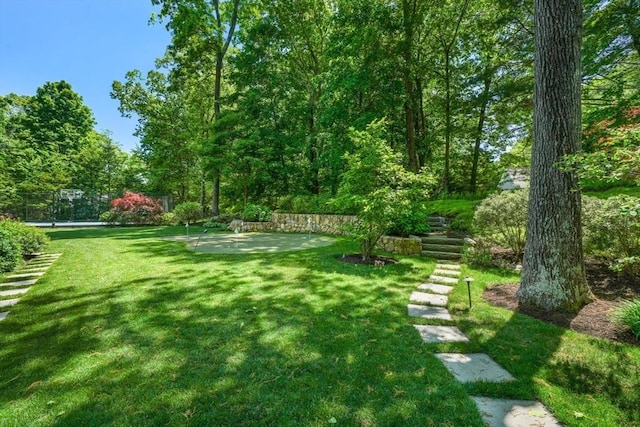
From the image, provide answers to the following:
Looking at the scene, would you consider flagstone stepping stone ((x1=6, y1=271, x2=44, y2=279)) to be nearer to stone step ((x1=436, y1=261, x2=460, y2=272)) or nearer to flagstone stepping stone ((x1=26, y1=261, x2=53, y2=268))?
flagstone stepping stone ((x1=26, y1=261, x2=53, y2=268))

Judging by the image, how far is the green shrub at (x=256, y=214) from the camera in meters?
12.0

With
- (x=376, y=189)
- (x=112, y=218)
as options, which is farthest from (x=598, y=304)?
(x=112, y=218)

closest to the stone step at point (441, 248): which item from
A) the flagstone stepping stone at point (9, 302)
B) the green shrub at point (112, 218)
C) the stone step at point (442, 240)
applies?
the stone step at point (442, 240)

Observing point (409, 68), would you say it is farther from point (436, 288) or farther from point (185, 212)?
point (185, 212)

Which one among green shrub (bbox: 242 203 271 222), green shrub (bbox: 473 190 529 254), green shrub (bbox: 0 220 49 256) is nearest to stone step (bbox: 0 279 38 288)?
green shrub (bbox: 0 220 49 256)

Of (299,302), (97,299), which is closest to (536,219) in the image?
(299,302)

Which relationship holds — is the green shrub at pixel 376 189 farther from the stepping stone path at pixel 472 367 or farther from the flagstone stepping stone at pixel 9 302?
the flagstone stepping stone at pixel 9 302

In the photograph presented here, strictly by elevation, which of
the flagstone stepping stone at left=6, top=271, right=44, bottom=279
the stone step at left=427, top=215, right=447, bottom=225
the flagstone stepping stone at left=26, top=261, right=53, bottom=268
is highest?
the stone step at left=427, top=215, right=447, bottom=225

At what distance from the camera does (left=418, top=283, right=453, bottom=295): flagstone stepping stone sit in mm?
4105

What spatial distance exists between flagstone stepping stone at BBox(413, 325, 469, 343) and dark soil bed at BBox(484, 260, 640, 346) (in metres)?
1.04

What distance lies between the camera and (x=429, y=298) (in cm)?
382

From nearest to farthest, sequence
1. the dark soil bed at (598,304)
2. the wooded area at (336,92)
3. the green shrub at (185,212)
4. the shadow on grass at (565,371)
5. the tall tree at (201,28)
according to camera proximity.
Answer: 1. the shadow on grass at (565,371)
2. the dark soil bed at (598,304)
3. the wooded area at (336,92)
4. the tall tree at (201,28)
5. the green shrub at (185,212)

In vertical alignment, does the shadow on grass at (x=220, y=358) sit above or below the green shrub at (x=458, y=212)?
below

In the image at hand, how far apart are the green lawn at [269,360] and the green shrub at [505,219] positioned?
1.97 m
